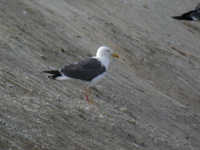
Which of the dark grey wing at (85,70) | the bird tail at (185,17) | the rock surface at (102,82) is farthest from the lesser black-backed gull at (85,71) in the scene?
the bird tail at (185,17)

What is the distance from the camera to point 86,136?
27.7 feet

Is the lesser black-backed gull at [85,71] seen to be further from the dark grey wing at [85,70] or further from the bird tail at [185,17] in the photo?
the bird tail at [185,17]

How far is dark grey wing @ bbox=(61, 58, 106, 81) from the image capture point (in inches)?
379

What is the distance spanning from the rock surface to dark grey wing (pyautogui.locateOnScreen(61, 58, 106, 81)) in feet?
1.70

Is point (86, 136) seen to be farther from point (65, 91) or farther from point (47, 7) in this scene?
point (47, 7)

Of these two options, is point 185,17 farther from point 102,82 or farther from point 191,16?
point 102,82

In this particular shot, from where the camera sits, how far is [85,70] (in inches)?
388

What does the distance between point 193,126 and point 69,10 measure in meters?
6.55

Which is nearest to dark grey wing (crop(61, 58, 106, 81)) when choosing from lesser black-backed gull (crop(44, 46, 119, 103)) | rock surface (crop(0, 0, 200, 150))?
lesser black-backed gull (crop(44, 46, 119, 103))

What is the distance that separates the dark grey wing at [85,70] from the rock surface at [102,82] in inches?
20.4

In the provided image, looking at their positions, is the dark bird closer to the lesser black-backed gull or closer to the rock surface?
the rock surface

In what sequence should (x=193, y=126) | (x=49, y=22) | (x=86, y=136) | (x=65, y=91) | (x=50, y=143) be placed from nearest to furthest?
1. (x=50, y=143)
2. (x=86, y=136)
3. (x=65, y=91)
4. (x=193, y=126)
5. (x=49, y=22)

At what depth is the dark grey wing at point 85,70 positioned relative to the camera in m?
9.62

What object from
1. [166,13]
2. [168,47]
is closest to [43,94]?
[168,47]
